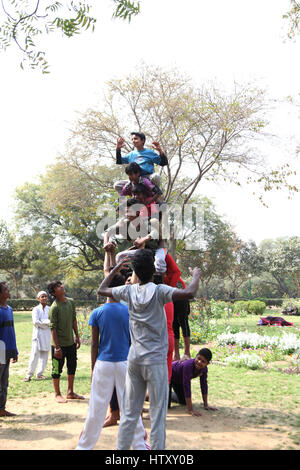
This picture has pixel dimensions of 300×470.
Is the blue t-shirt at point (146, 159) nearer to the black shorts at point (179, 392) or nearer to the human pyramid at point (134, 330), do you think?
the human pyramid at point (134, 330)

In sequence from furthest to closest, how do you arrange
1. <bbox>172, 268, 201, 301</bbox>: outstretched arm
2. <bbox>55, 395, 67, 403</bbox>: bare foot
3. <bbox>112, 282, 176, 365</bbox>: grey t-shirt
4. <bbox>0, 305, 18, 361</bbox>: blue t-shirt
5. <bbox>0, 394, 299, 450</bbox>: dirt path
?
1. <bbox>55, 395, 67, 403</bbox>: bare foot
2. <bbox>0, 305, 18, 361</bbox>: blue t-shirt
3. <bbox>0, 394, 299, 450</bbox>: dirt path
4. <bbox>112, 282, 176, 365</bbox>: grey t-shirt
5. <bbox>172, 268, 201, 301</bbox>: outstretched arm

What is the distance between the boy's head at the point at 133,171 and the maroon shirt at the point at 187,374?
9.74ft

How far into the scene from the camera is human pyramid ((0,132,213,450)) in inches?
140

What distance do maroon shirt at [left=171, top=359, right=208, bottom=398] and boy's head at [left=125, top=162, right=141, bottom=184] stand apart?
2.97 m

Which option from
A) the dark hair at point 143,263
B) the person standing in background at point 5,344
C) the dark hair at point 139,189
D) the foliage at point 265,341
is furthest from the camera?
the foliage at point 265,341

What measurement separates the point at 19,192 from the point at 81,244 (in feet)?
23.3

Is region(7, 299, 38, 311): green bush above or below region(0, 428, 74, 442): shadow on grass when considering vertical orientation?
above

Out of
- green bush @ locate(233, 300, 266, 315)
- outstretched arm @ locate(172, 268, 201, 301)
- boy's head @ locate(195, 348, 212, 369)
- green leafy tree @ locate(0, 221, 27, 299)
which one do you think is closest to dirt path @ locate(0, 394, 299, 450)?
boy's head @ locate(195, 348, 212, 369)

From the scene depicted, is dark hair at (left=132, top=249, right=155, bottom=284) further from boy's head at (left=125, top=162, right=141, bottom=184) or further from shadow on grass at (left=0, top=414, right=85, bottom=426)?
shadow on grass at (left=0, top=414, right=85, bottom=426)

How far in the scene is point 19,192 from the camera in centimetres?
3416

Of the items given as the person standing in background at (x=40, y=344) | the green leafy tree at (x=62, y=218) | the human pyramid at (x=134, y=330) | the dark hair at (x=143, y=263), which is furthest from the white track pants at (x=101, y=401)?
the green leafy tree at (x=62, y=218)

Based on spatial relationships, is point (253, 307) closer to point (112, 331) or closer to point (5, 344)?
point (5, 344)

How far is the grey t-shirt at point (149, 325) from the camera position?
11.6 ft
